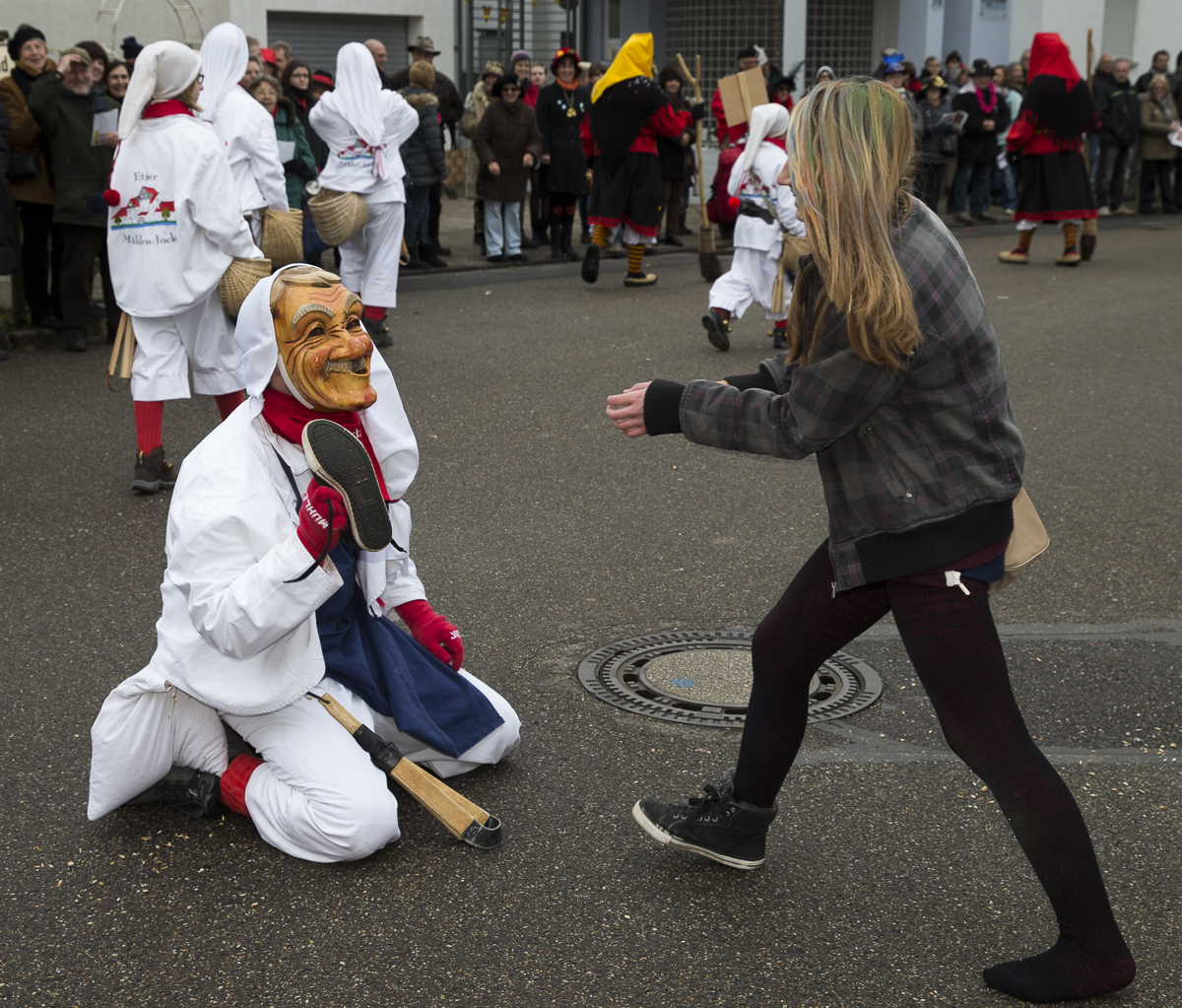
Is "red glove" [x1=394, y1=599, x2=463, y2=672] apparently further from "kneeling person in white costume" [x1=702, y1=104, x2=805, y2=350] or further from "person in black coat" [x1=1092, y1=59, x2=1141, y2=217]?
"person in black coat" [x1=1092, y1=59, x2=1141, y2=217]

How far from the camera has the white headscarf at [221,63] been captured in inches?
333

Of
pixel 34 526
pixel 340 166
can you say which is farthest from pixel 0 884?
pixel 340 166

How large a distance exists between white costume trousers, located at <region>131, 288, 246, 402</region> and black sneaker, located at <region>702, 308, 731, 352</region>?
4.13 m

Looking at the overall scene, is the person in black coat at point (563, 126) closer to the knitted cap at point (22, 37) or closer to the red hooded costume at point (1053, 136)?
the red hooded costume at point (1053, 136)

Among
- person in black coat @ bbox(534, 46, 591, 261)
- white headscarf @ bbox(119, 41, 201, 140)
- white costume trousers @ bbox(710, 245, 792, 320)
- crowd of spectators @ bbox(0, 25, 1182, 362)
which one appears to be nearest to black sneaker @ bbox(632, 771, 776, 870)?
crowd of spectators @ bbox(0, 25, 1182, 362)

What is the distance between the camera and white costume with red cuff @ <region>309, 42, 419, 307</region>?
9.73m

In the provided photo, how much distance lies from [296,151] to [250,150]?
3352 mm

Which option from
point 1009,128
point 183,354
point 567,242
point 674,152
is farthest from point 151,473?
point 1009,128

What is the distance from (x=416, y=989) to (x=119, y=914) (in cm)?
78

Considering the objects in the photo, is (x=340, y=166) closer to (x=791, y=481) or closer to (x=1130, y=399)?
(x=791, y=481)

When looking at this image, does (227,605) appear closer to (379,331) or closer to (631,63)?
(379,331)

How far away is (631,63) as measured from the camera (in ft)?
43.8

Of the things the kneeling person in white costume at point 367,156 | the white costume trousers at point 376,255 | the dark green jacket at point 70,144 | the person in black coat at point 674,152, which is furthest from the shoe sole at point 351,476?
the person in black coat at point 674,152

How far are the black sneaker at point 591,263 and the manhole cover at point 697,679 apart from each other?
8426 mm
